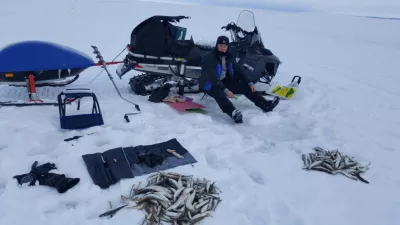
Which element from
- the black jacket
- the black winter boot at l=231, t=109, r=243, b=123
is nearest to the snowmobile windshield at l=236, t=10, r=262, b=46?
the black jacket

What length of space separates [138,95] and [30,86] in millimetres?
1631

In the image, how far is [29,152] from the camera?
10.8ft

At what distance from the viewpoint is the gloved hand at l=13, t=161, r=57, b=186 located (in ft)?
9.22

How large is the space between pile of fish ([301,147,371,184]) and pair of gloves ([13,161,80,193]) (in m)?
2.36

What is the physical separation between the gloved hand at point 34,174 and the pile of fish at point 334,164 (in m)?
2.57

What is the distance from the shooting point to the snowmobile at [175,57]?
211 inches

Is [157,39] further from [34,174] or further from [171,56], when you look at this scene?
[34,174]

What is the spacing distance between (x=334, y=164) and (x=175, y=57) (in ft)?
10.3

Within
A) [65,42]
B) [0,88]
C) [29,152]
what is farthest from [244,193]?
[65,42]

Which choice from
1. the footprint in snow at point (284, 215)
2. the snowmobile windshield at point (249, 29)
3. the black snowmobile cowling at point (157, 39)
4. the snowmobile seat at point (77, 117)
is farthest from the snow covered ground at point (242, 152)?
the snowmobile windshield at point (249, 29)

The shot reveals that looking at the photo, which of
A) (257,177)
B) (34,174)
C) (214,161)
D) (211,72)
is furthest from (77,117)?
(257,177)

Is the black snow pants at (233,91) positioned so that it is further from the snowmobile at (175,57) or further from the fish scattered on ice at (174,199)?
the fish scattered on ice at (174,199)

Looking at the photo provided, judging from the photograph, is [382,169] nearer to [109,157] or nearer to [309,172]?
[309,172]

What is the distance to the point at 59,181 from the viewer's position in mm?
2791
